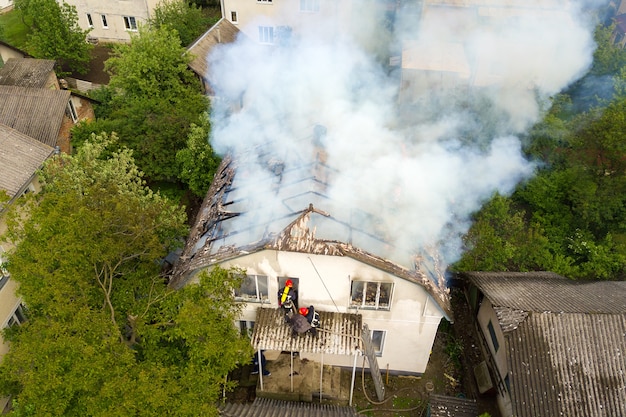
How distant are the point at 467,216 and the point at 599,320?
5.83 meters

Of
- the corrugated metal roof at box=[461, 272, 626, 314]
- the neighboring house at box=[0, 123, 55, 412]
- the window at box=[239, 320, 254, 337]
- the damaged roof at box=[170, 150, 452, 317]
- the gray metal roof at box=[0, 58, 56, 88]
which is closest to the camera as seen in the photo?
the damaged roof at box=[170, 150, 452, 317]

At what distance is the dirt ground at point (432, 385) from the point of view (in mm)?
15625

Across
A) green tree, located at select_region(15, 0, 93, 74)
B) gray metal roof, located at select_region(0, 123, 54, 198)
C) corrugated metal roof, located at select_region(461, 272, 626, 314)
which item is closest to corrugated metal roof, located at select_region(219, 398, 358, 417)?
corrugated metal roof, located at select_region(461, 272, 626, 314)

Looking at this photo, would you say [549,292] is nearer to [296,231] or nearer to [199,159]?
[296,231]

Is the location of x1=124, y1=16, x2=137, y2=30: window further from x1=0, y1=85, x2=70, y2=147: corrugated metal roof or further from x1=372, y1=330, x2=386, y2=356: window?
x1=372, y1=330, x2=386, y2=356: window

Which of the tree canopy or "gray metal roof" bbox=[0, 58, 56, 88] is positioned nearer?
the tree canopy

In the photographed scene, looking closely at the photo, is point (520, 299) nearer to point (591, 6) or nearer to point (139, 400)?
point (139, 400)

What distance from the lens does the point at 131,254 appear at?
13070 mm

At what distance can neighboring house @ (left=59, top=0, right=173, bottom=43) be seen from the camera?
35.2 metres

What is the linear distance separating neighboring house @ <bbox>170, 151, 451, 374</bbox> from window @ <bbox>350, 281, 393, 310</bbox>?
31 millimetres

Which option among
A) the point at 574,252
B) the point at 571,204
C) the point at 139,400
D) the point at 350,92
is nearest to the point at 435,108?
the point at 350,92

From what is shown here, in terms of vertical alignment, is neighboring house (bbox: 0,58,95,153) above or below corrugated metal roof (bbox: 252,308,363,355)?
above

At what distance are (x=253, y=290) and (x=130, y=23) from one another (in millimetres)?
31139

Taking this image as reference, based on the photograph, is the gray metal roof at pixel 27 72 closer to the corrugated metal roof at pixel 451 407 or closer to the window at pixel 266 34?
the window at pixel 266 34
